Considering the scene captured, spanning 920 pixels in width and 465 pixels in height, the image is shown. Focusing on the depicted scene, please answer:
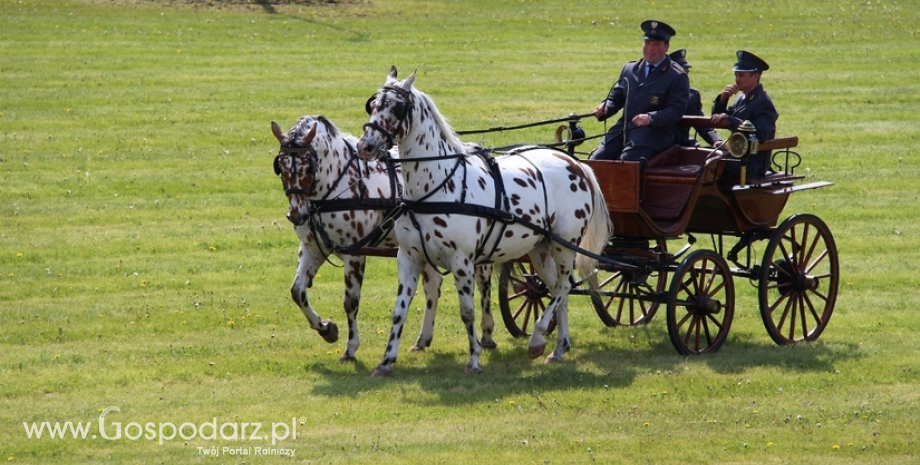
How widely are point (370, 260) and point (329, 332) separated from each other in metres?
4.78

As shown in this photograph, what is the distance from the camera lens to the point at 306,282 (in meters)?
11.4

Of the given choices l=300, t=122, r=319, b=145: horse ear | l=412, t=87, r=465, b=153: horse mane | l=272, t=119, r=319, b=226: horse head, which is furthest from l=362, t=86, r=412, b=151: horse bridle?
l=272, t=119, r=319, b=226: horse head

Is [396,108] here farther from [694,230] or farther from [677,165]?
[694,230]

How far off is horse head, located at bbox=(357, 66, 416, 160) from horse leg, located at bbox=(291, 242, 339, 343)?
5.98 ft

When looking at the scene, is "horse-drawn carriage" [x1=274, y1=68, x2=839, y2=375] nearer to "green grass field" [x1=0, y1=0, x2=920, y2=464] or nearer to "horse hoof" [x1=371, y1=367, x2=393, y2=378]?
"horse hoof" [x1=371, y1=367, x2=393, y2=378]

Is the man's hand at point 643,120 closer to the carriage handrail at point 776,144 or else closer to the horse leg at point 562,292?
the carriage handrail at point 776,144

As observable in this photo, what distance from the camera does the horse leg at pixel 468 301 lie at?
34.4 ft

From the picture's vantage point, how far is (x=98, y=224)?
57.3 ft

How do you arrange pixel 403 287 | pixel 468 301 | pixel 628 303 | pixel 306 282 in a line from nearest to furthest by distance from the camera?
pixel 403 287 → pixel 468 301 → pixel 306 282 → pixel 628 303

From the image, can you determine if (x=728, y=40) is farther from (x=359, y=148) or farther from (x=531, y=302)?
(x=359, y=148)

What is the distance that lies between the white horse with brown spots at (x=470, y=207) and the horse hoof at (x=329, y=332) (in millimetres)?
1027

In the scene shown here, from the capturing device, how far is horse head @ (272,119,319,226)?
35.1 feet

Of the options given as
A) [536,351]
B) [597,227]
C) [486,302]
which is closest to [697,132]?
[597,227]

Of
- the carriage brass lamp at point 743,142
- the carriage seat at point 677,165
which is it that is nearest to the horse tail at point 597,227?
the carriage seat at point 677,165
